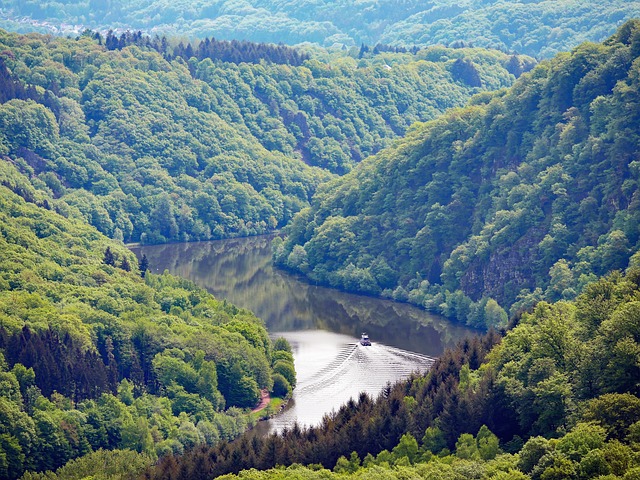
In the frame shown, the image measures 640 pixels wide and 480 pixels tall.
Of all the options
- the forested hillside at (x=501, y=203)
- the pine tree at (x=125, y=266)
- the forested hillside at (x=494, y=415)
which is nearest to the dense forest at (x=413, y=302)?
the forested hillside at (x=494, y=415)

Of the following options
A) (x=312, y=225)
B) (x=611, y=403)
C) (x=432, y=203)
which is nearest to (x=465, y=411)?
(x=611, y=403)

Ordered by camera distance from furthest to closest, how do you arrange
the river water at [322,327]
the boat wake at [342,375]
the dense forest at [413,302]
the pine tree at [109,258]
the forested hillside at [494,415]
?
the pine tree at [109,258] → the river water at [322,327] → the boat wake at [342,375] → the dense forest at [413,302] → the forested hillside at [494,415]

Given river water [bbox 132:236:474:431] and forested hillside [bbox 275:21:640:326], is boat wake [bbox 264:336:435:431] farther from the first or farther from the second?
Answer: forested hillside [bbox 275:21:640:326]

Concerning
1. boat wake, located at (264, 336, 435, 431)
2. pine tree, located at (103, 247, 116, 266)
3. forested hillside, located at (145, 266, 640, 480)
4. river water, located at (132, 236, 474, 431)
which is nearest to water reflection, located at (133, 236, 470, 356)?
river water, located at (132, 236, 474, 431)

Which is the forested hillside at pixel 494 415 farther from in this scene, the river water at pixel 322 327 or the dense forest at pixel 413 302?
the river water at pixel 322 327

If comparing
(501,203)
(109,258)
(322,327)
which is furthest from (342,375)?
(501,203)

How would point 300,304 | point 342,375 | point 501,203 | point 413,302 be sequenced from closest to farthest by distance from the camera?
point 342,375, point 300,304, point 413,302, point 501,203

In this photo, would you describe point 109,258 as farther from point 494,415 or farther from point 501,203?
point 494,415
